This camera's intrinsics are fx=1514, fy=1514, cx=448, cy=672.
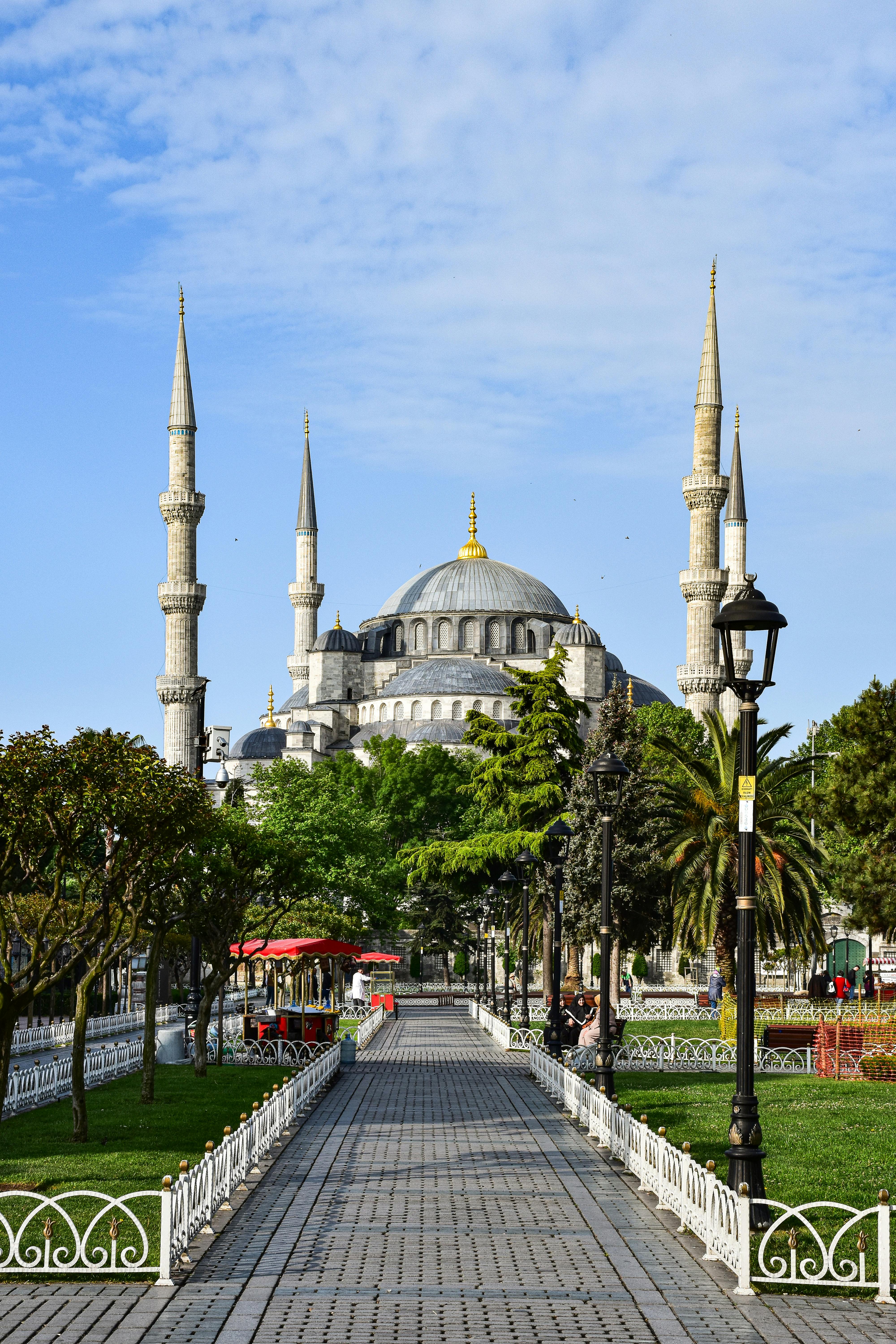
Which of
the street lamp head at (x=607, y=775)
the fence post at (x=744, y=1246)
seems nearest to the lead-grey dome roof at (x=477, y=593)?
the street lamp head at (x=607, y=775)

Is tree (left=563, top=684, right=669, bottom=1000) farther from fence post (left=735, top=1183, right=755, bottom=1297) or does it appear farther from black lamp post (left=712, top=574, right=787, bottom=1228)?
fence post (left=735, top=1183, right=755, bottom=1297)

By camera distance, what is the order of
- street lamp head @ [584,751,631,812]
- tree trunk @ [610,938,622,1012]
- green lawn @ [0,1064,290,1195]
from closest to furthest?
1. green lawn @ [0,1064,290,1195]
2. street lamp head @ [584,751,631,812]
3. tree trunk @ [610,938,622,1012]

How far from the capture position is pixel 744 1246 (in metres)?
8.25

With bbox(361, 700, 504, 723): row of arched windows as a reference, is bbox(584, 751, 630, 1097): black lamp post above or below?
below

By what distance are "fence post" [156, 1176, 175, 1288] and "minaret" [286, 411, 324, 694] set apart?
80.4 meters

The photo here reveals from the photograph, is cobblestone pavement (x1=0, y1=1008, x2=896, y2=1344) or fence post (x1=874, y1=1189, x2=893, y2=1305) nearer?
cobblestone pavement (x1=0, y1=1008, x2=896, y2=1344)

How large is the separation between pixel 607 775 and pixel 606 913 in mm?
1612

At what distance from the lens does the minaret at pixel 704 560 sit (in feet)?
192

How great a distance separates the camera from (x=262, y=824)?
45.5m

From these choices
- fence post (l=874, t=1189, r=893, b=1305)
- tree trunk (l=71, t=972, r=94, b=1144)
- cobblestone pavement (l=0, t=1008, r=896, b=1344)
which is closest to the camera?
cobblestone pavement (l=0, t=1008, r=896, b=1344)

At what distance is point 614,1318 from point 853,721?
22.6m

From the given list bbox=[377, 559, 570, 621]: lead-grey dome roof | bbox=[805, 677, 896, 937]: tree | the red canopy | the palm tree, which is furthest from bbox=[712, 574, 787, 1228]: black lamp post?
bbox=[377, 559, 570, 621]: lead-grey dome roof

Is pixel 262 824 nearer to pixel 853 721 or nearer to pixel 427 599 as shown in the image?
pixel 853 721

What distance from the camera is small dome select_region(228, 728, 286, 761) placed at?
86.0m
